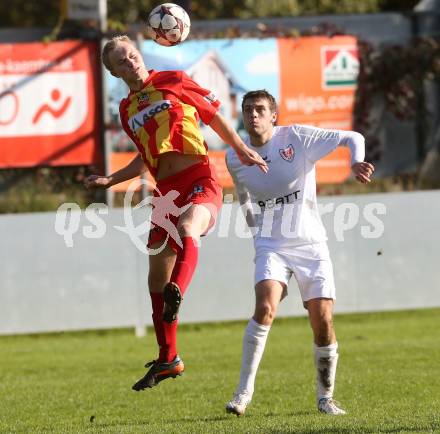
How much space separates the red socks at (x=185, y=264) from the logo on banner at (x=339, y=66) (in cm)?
1150

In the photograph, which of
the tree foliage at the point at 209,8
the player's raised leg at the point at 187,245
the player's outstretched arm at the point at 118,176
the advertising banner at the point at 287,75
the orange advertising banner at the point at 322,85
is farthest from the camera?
the tree foliage at the point at 209,8

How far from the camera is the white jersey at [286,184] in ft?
27.6

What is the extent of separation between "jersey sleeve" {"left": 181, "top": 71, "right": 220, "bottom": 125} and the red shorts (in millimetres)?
334

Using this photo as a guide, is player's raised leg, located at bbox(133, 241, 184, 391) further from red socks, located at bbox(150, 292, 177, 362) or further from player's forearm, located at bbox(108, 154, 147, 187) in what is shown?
player's forearm, located at bbox(108, 154, 147, 187)

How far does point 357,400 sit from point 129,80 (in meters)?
3.06

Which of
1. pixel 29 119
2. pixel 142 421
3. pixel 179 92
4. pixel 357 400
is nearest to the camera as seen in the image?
pixel 179 92

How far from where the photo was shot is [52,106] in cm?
1791

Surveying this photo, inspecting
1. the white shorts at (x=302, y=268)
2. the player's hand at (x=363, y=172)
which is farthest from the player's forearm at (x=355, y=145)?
the white shorts at (x=302, y=268)

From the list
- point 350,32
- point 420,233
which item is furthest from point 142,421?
point 350,32

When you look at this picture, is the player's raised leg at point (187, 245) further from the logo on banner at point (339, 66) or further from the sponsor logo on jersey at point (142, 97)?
the logo on banner at point (339, 66)

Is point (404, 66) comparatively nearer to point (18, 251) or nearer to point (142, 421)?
point (18, 251)

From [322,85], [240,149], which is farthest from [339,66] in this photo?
[240,149]

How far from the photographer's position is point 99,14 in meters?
18.0

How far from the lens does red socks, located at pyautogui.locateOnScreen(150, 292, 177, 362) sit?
8.13 meters
